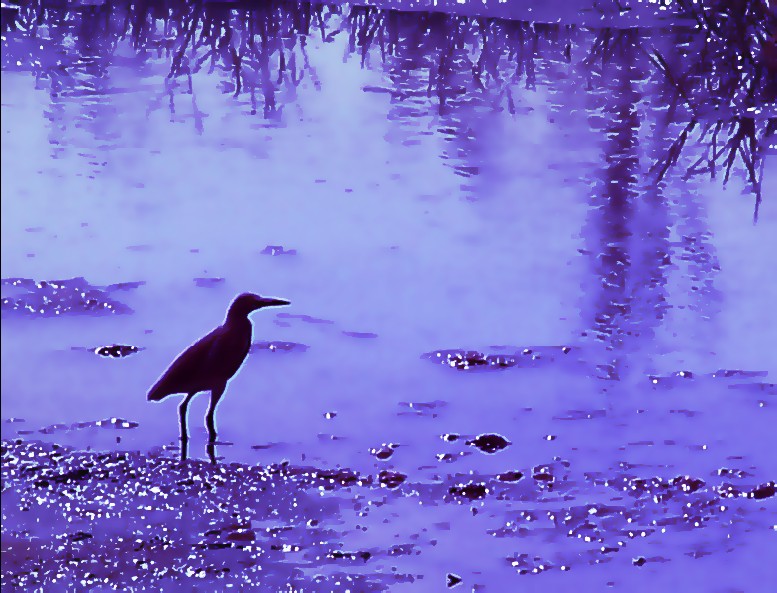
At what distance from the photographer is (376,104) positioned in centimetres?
228

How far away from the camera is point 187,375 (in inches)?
58.7

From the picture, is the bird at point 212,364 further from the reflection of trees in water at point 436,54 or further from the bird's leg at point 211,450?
the reflection of trees in water at point 436,54

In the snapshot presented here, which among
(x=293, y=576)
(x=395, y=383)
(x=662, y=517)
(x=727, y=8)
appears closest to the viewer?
(x=293, y=576)

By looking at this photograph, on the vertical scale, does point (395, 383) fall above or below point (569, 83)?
below

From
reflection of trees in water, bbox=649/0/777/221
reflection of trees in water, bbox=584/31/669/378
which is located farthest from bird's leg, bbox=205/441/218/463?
reflection of trees in water, bbox=649/0/777/221

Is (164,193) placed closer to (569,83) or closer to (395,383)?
(395,383)

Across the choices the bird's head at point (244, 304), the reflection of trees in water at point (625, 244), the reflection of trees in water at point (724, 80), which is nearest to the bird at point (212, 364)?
the bird's head at point (244, 304)

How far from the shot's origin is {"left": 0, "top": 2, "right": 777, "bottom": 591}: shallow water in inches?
54.3

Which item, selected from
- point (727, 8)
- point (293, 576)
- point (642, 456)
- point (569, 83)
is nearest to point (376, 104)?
point (569, 83)

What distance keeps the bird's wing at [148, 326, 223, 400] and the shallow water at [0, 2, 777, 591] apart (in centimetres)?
7

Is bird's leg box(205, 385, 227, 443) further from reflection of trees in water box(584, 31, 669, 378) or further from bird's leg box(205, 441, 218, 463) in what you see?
reflection of trees in water box(584, 31, 669, 378)

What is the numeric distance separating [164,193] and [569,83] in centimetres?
94

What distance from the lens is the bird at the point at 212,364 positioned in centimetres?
149

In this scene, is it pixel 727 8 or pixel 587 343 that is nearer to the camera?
pixel 587 343
